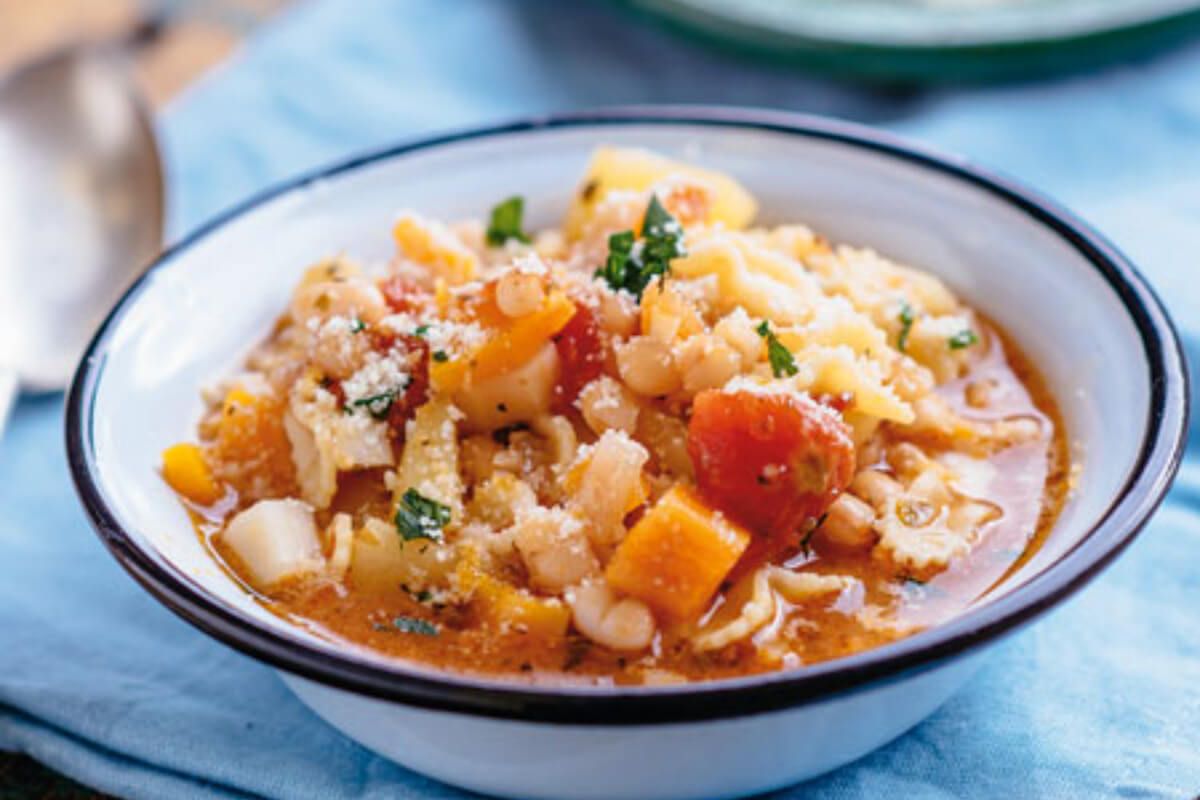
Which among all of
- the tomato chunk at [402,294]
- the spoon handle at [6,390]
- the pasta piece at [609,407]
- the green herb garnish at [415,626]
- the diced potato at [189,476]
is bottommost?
the spoon handle at [6,390]

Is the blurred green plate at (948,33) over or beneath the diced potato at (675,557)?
over

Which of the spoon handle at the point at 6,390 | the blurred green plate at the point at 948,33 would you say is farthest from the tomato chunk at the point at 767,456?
the blurred green plate at the point at 948,33

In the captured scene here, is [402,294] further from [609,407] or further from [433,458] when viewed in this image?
[609,407]

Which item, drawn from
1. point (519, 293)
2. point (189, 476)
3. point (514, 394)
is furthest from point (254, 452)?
point (519, 293)

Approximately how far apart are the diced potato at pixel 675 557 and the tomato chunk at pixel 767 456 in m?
0.08

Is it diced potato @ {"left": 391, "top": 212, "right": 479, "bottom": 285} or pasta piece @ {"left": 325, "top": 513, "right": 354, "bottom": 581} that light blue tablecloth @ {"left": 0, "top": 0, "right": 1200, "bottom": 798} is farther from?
diced potato @ {"left": 391, "top": 212, "right": 479, "bottom": 285}

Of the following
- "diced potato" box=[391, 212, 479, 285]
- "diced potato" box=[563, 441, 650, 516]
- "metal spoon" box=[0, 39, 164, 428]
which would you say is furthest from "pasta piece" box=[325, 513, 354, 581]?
"metal spoon" box=[0, 39, 164, 428]

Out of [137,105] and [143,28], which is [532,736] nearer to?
[137,105]

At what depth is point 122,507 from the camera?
2418 millimetres

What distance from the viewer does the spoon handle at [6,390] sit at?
10.9 ft

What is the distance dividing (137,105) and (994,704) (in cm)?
297

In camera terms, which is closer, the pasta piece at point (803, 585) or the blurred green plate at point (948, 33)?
the pasta piece at point (803, 585)

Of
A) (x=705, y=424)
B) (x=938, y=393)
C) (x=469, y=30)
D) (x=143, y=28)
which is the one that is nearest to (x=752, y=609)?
(x=705, y=424)

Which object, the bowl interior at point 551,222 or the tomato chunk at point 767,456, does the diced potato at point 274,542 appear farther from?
the tomato chunk at point 767,456
